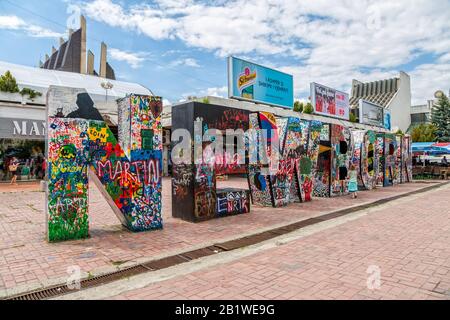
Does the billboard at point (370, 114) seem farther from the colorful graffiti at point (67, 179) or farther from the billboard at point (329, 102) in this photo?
the colorful graffiti at point (67, 179)

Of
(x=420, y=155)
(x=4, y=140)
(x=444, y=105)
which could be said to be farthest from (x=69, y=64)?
(x=444, y=105)

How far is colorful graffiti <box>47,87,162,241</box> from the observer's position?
20.6ft

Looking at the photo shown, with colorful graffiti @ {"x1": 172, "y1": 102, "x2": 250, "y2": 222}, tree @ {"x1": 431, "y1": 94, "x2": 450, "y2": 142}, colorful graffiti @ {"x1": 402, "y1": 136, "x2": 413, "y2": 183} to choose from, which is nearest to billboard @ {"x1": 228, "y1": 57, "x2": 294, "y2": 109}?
colorful graffiti @ {"x1": 402, "y1": 136, "x2": 413, "y2": 183}

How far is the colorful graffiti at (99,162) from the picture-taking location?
20.6ft

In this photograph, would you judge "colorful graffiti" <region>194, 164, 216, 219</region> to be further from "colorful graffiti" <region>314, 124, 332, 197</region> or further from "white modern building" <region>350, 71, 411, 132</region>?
"white modern building" <region>350, 71, 411, 132</region>

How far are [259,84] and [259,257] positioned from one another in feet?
58.9

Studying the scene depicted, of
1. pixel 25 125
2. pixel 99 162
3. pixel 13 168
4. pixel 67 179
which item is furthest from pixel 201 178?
pixel 25 125

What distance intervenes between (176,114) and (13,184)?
1328cm

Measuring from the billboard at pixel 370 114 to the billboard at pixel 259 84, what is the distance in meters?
12.9

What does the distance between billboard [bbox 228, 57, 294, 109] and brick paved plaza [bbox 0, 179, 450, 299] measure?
497 inches

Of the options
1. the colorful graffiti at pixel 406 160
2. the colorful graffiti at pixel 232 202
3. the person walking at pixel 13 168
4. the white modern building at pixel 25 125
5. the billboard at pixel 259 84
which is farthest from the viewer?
the billboard at pixel 259 84

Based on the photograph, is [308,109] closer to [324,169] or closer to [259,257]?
[324,169]

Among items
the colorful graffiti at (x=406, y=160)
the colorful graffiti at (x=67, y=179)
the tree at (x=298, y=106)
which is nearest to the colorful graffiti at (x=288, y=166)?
the colorful graffiti at (x=67, y=179)

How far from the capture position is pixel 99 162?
675cm
